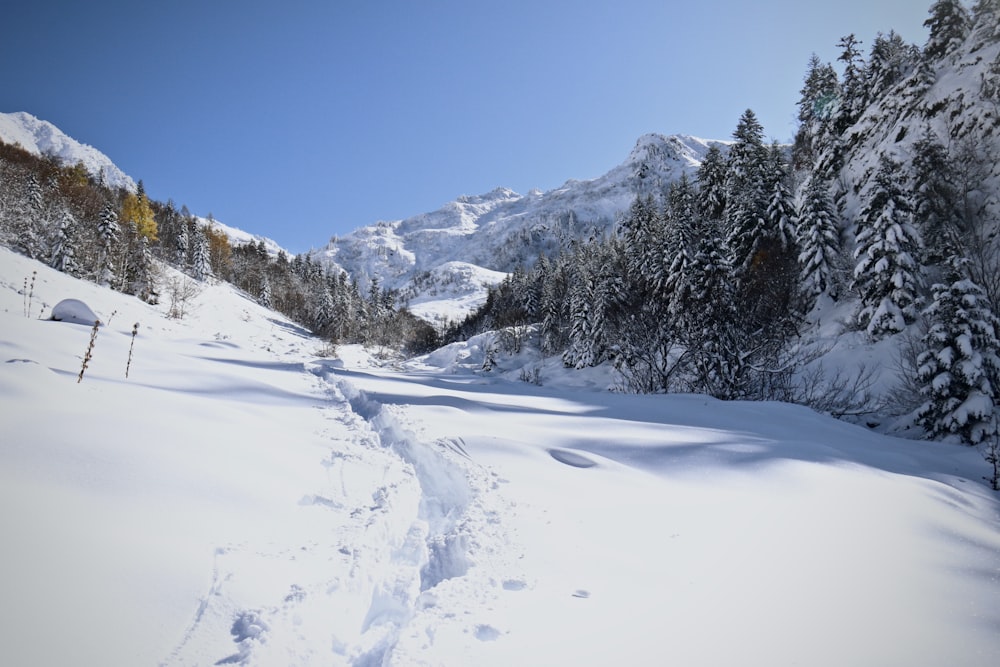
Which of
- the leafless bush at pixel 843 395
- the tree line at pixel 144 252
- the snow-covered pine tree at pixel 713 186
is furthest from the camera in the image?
the snow-covered pine tree at pixel 713 186

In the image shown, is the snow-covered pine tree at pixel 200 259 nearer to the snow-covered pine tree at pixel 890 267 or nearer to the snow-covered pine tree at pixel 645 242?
the snow-covered pine tree at pixel 645 242

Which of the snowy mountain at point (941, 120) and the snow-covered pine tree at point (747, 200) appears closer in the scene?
the snowy mountain at point (941, 120)

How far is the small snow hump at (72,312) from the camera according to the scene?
1158 cm

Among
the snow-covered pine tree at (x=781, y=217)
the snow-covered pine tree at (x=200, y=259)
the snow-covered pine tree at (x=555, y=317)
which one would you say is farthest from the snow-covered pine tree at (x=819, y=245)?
the snow-covered pine tree at (x=200, y=259)

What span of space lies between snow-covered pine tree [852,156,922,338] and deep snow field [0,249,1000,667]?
1425 cm

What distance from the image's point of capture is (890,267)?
17.4m

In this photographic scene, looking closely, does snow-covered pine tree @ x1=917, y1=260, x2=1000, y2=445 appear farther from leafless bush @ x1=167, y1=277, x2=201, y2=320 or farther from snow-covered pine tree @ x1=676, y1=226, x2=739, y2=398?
leafless bush @ x1=167, y1=277, x2=201, y2=320

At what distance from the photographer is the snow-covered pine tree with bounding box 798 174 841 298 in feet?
73.6

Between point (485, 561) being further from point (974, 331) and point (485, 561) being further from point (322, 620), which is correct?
point (974, 331)

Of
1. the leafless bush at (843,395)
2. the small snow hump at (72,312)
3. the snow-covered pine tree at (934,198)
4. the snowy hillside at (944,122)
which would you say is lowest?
the small snow hump at (72,312)

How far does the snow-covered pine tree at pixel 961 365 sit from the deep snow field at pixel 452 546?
207 inches

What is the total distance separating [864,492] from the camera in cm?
463

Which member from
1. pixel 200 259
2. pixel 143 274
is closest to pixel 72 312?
pixel 143 274

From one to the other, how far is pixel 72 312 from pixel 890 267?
29.7 m
